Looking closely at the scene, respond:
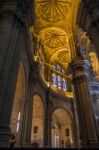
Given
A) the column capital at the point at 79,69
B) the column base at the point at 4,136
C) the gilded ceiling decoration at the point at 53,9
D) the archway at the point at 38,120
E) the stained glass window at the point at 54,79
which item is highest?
the gilded ceiling decoration at the point at 53,9

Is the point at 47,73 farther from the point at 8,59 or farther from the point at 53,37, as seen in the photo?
the point at 8,59

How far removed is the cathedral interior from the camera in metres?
6.38

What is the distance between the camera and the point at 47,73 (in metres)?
20.8

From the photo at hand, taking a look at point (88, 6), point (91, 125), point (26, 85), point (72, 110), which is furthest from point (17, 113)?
point (72, 110)

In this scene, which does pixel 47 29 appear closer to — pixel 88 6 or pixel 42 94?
pixel 42 94

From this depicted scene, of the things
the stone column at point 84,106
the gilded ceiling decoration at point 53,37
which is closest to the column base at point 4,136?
the stone column at point 84,106

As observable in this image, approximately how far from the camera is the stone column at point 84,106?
907 centimetres

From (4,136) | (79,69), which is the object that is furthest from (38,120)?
(4,136)

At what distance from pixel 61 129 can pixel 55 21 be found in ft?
50.7

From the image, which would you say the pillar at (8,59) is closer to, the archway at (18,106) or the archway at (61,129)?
the archway at (18,106)

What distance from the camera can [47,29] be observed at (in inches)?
719

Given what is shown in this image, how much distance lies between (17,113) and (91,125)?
17.3ft

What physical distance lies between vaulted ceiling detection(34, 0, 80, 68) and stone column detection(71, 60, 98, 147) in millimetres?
2308

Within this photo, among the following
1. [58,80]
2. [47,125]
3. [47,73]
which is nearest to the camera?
[47,125]
